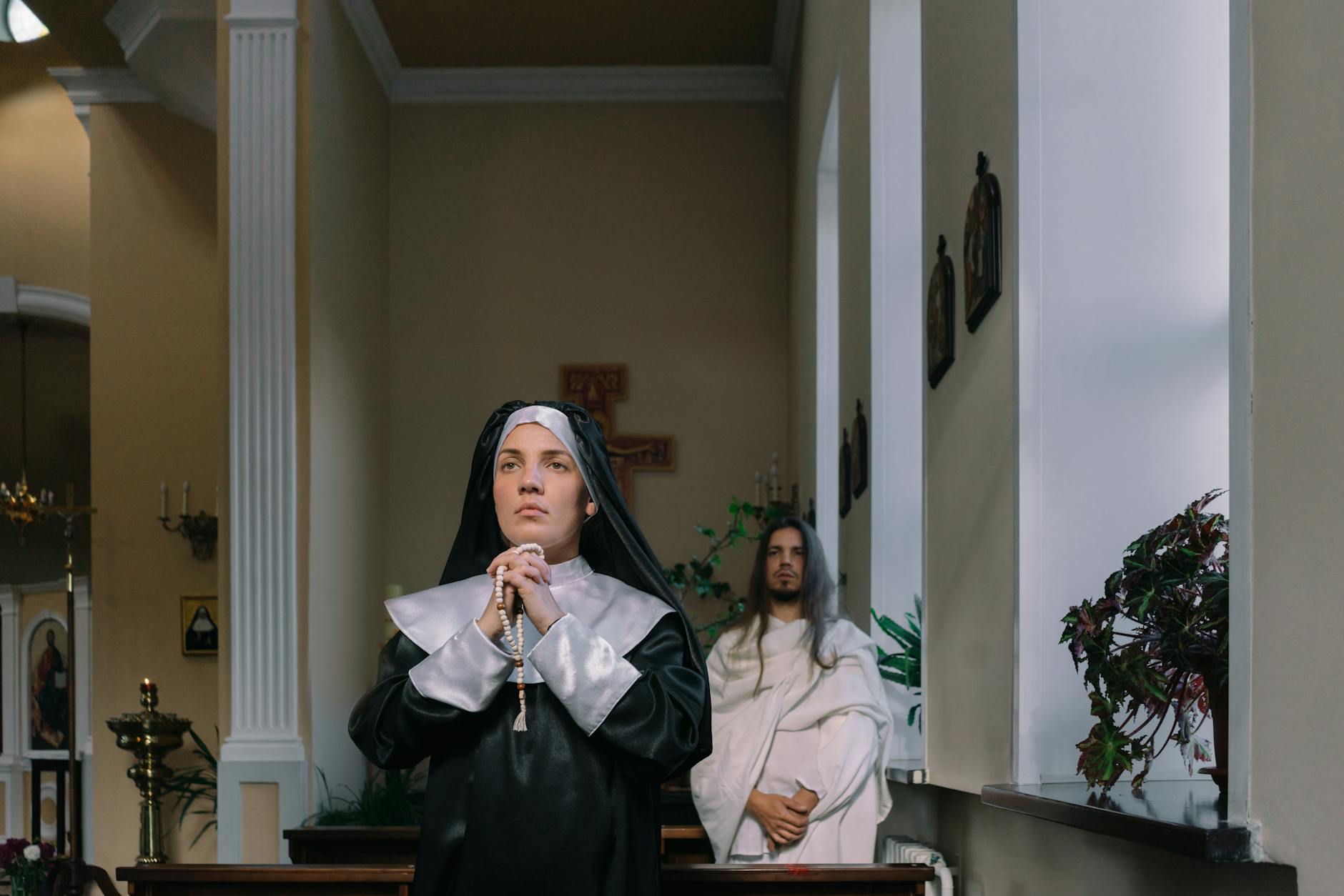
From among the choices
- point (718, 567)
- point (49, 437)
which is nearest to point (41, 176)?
point (49, 437)

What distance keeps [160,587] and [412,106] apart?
3.73m

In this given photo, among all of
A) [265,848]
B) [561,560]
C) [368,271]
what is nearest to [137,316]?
[368,271]

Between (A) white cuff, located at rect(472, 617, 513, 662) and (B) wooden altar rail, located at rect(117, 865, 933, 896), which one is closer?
(A) white cuff, located at rect(472, 617, 513, 662)

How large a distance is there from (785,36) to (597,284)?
6.92ft

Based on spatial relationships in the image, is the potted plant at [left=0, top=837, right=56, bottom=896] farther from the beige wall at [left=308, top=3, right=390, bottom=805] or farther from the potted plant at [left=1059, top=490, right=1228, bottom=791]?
the potted plant at [left=1059, top=490, right=1228, bottom=791]

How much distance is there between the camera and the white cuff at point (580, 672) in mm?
2352

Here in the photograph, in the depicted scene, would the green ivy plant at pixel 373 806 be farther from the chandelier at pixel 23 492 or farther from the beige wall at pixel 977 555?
the beige wall at pixel 977 555

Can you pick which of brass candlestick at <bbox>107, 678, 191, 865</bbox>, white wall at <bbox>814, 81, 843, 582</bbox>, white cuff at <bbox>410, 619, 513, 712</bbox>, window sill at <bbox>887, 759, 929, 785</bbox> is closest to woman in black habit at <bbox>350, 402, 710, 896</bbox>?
white cuff at <bbox>410, 619, 513, 712</bbox>

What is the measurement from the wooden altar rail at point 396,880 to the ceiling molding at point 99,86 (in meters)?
7.35

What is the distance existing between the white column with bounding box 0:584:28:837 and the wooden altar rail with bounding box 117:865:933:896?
8.83 meters

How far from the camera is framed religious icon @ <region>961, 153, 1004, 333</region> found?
2936 mm

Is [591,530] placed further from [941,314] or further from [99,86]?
[99,86]

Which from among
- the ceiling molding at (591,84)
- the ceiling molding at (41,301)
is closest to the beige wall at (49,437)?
the ceiling molding at (41,301)

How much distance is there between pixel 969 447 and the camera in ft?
10.7
